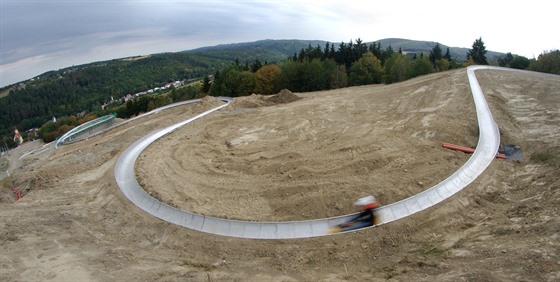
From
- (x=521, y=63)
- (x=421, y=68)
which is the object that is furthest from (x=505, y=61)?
(x=421, y=68)

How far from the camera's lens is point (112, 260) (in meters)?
11.3

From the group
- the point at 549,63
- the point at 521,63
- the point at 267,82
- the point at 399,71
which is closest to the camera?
the point at 549,63

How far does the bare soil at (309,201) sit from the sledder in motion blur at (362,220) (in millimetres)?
398

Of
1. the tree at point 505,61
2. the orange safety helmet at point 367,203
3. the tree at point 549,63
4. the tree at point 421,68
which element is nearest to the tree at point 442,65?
the tree at point 505,61

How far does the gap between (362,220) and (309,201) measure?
2.55 meters

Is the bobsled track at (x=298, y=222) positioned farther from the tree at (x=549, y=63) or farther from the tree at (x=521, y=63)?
the tree at (x=521, y=63)

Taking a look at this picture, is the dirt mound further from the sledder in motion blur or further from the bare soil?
the sledder in motion blur

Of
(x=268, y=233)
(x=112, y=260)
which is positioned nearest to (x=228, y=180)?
(x=268, y=233)

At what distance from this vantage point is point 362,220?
12594 millimetres

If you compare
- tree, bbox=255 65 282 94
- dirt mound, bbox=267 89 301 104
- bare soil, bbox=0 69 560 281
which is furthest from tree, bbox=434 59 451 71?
dirt mound, bbox=267 89 301 104

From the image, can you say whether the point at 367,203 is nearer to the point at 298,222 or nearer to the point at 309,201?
the point at 309,201

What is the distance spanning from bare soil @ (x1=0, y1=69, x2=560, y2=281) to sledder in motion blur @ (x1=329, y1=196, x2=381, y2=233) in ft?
1.30

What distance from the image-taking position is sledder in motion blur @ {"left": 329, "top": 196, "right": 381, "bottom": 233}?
12.5 metres

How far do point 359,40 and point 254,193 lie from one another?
196 ft
